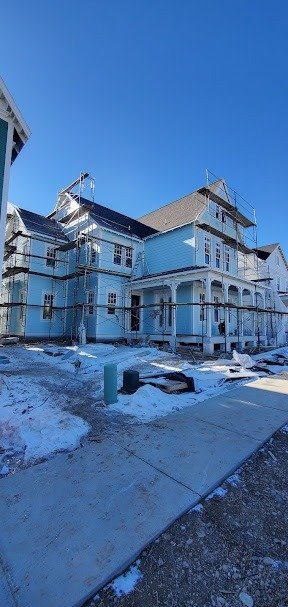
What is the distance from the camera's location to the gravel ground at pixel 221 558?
1.86 m

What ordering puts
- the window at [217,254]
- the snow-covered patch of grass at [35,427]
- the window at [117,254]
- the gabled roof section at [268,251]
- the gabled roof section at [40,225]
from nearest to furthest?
the snow-covered patch of grass at [35,427], the window at [117,254], the gabled roof section at [40,225], the window at [217,254], the gabled roof section at [268,251]

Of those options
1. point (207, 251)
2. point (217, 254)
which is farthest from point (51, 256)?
point (217, 254)

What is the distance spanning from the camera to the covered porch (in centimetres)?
1555

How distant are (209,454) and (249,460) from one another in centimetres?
57

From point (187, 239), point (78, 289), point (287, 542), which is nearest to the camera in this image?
point (287, 542)

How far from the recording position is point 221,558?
218cm

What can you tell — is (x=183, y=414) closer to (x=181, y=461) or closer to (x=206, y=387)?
(x=181, y=461)

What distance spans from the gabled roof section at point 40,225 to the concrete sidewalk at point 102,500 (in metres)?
19.3

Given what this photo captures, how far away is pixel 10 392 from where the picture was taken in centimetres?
653

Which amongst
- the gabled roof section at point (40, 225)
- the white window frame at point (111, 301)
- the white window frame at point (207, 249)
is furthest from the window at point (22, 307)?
the white window frame at point (207, 249)

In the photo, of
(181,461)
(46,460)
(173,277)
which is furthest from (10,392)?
(173,277)

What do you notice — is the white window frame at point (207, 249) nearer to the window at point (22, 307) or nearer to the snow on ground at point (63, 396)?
the snow on ground at point (63, 396)

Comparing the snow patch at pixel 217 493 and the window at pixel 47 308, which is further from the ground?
the window at pixel 47 308

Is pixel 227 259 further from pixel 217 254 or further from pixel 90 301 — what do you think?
pixel 90 301
